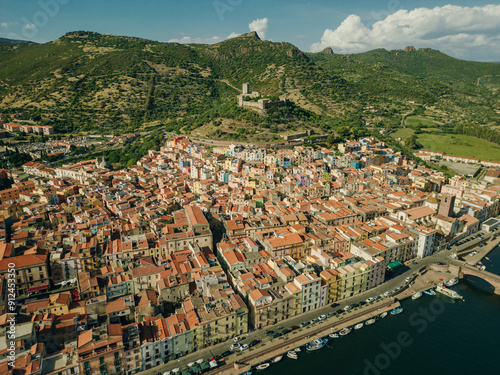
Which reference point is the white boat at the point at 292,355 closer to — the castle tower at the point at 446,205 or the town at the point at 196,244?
the town at the point at 196,244

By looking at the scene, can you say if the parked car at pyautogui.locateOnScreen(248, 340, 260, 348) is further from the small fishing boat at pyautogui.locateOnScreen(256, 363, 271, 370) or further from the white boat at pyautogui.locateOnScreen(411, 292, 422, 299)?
the white boat at pyautogui.locateOnScreen(411, 292, 422, 299)

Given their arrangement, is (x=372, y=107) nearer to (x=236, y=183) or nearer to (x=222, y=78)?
(x=222, y=78)

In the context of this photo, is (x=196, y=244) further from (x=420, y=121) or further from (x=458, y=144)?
(x=420, y=121)

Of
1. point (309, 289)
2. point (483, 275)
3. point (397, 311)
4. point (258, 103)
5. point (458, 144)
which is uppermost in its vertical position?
point (258, 103)

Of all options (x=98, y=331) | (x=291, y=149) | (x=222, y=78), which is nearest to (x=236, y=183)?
(x=291, y=149)

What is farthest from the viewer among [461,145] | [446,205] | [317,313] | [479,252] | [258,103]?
[461,145]

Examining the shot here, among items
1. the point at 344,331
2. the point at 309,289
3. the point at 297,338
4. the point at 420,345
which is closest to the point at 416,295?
the point at 420,345

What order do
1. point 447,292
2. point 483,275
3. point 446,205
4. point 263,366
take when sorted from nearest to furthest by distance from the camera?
point 263,366 < point 447,292 < point 483,275 < point 446,205
